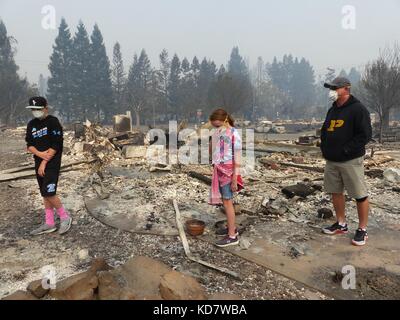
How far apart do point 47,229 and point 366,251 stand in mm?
4468

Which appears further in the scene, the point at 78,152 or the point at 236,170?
the point at 78,152

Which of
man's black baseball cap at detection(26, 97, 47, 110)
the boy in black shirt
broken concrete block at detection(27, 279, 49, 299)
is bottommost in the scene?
broken concrete block at detection(27, 279, 49, 299)

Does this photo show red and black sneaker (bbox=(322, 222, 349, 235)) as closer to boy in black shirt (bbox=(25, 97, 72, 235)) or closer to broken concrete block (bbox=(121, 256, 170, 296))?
broken concrete block (bbox=(121, 256, 170, 296))

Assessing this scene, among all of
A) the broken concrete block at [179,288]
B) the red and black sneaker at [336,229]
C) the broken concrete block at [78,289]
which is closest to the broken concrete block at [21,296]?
the broken concrete block at [78,289]

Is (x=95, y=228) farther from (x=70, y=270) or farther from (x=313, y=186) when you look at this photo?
(x=313, y=186)

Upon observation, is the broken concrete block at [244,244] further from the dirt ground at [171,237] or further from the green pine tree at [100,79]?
the green pine tree at [100,79]

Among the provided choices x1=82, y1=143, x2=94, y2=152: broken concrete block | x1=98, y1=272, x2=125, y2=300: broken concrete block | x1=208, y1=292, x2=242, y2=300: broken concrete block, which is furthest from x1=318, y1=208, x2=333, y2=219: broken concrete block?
x1=82, y1=143, x2=94, y2=152: broken concrete block

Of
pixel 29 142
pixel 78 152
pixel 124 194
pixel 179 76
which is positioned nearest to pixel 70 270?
pixel 29 142

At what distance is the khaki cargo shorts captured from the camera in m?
4.53

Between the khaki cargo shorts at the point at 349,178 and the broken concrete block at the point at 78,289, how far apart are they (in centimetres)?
333

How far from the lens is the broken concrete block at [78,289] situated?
3.15m

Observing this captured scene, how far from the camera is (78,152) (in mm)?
12703

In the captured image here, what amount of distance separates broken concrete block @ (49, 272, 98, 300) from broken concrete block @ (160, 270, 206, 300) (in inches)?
25.1

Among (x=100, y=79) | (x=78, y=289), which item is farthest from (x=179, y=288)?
(x=100, y=79)
